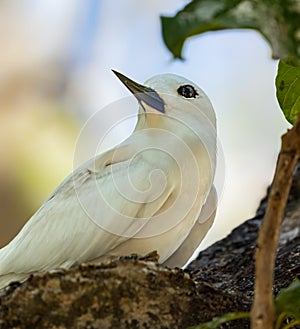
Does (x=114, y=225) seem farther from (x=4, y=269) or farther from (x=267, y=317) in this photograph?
(x=267, y=317)

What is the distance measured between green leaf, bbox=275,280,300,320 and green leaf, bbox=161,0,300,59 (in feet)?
1.08

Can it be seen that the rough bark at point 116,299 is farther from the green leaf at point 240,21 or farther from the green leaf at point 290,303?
the green leaf at point 240,21

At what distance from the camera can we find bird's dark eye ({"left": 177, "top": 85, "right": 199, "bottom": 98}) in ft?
6.23

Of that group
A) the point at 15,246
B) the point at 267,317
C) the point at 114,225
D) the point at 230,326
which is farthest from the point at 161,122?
the point at 267,317

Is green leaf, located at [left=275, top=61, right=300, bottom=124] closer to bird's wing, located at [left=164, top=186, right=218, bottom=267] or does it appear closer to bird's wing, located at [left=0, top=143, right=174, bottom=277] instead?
bird's wing, located at [left=0, top=143, right=174, bottom=277]

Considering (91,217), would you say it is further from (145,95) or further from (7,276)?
(145,95)

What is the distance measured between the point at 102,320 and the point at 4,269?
486 millimetres

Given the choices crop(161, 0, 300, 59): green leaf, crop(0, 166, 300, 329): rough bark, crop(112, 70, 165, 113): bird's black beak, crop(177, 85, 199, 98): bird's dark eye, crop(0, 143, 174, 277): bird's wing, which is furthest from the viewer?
crop(177, 85, 199, 98): bird's dark eye

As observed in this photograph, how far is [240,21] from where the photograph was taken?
867mm

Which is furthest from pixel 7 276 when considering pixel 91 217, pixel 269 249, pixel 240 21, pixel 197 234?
pixel 240 21

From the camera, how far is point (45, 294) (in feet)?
3.87

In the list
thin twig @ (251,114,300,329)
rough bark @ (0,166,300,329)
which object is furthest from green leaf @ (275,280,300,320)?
rough bark @ (0,166,300,329)

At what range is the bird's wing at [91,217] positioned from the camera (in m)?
1.60

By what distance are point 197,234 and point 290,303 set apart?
0.85 m
